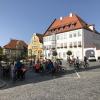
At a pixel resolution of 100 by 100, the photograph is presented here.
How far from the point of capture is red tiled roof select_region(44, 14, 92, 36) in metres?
73.9

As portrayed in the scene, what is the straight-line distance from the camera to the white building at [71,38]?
230 ft

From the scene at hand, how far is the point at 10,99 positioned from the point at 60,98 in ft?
7.31

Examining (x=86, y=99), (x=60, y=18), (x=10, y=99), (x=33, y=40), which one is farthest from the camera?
(x=33, y=40)

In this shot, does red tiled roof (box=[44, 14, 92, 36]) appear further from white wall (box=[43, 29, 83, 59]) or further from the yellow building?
the yellow building

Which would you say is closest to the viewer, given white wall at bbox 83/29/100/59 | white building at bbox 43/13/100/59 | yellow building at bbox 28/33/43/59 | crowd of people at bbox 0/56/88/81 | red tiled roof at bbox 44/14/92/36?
crowd of people at bbox 0/56/88/81

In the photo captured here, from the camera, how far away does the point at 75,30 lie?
73.0 m

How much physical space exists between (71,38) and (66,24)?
585 centimetres

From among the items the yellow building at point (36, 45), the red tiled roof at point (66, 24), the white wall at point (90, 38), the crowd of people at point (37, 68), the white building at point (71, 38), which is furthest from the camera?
the yellow building at point (36, 45)

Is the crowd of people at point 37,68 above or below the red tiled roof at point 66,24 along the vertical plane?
below

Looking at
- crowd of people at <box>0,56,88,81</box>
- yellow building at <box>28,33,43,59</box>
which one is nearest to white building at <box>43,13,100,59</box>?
yellow building at <box>28,33,43,59</box>

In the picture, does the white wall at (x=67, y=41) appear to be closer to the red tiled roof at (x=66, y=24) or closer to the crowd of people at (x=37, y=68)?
the red tiled roof at (x=66, y=24)

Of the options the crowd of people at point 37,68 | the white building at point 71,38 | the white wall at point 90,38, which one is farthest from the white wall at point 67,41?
the crowd of people at point 37,68

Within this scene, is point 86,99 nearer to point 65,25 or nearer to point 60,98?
point 60,98

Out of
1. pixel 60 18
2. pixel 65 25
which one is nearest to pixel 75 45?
pixel 65 25
